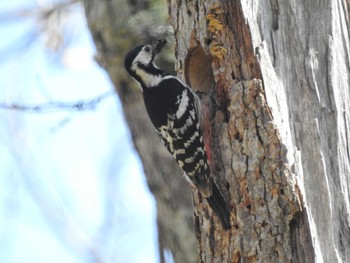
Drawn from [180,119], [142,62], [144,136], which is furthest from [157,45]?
[144,136]

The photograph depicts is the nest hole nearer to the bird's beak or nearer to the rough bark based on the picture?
the bird's beak

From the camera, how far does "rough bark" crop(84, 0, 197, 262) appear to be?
17.4 feet

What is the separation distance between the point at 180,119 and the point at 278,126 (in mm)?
812

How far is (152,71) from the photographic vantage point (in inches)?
196

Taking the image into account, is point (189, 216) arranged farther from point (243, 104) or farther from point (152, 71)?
point (243, 104)

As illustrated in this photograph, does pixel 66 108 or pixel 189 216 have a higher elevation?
pixel 66 108

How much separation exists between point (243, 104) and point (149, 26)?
66.8 inches

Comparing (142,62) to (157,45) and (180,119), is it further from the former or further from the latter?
(180,119)

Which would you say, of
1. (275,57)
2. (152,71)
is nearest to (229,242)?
(275,57)

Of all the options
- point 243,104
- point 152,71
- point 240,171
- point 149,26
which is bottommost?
point 240,171

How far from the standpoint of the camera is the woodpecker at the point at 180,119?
13.5ft

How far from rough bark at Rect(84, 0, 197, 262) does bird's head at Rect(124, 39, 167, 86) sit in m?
0.71

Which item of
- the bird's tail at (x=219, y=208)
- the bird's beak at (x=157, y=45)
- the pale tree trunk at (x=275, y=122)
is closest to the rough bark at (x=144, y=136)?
the bird's beak at (x=157, y=45)

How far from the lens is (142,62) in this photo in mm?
4945
